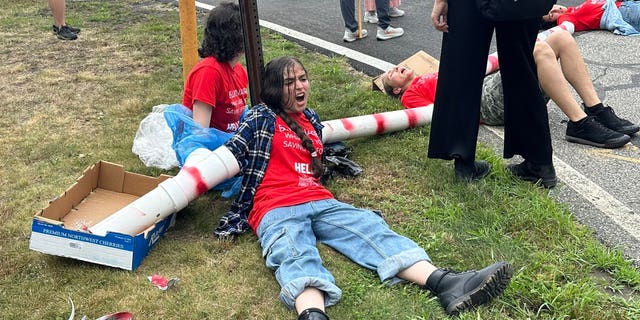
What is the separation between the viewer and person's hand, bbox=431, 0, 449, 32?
3.37 m

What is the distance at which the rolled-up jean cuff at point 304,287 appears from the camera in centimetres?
265

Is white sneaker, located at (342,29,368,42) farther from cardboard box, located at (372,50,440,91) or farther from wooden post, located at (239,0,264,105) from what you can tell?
wooden post, located at (239,0,264,105)

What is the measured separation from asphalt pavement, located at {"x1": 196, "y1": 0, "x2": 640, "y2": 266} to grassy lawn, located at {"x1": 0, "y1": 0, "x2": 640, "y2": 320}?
198 millimetres

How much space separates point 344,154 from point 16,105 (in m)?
2.96

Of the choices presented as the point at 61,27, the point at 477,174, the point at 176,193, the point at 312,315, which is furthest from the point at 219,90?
the point at 61,27

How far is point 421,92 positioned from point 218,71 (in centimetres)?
168

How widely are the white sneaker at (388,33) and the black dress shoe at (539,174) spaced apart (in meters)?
3.78

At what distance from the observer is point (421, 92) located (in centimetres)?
488

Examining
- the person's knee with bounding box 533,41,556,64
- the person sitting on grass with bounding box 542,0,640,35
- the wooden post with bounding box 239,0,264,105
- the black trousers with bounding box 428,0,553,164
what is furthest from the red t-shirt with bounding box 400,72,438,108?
the person sitting on grass with bounding box 542,0,640,35

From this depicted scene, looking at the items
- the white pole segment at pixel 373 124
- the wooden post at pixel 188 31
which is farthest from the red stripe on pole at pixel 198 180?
the wooden post at pixel 188 31

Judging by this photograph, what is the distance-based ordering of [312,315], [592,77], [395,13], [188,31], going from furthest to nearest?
[395,13]
[592,77]
[188,31]
[312,315]

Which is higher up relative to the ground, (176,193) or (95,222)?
(176,193)

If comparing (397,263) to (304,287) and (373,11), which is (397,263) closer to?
(304,287)

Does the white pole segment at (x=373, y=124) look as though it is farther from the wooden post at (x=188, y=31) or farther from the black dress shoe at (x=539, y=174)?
the wooden post at (x=188, y=31)
